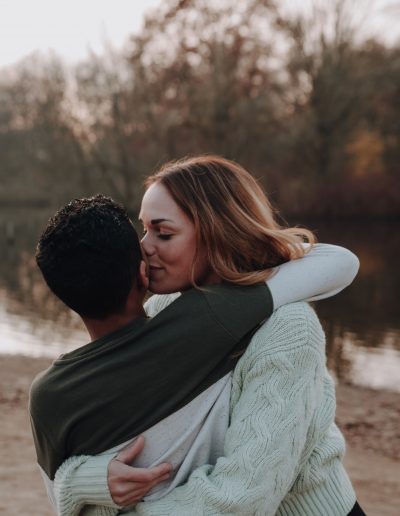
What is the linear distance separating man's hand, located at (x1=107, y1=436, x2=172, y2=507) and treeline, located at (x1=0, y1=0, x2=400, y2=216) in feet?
89.9

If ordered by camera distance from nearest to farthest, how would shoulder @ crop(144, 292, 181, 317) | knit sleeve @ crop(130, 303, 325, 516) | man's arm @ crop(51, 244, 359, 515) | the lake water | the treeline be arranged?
knit sleeve @ crop(130, 303, 325, 516), man's arm @ crop(51, 244, 359, 515), shoulder @ crop(144, 292, 181, 317), the lake water, the treeline

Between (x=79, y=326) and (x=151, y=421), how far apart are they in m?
13.7

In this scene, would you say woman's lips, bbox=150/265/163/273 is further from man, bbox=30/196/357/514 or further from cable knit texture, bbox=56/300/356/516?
cable knit texture, bbox=56/300/356/516

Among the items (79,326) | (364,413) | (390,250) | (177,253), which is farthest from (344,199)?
(177,253)

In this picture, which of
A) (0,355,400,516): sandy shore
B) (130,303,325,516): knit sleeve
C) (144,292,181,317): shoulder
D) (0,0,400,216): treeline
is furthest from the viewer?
(0,0,400,216): treeline

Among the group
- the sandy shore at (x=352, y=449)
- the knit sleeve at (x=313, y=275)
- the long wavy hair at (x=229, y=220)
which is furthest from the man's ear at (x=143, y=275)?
the sandy shore at (x=352, y=449)

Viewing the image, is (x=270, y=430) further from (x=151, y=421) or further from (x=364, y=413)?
(x=364, y=413)

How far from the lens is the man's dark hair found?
1.52 m

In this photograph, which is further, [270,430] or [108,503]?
[108,503]

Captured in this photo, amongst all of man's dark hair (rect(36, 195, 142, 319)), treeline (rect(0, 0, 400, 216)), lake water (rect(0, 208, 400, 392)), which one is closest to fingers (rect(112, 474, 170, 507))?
man's dark hair (rect(36, 195, 142, 319))

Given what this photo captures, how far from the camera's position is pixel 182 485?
1551mm

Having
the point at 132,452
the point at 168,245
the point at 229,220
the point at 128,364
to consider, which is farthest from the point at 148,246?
the point at 132,452

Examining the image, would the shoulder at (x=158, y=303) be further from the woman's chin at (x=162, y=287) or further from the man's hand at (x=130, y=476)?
the man's hand at (x=130, y=476)

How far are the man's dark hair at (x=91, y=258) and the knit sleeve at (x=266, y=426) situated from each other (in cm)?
33
